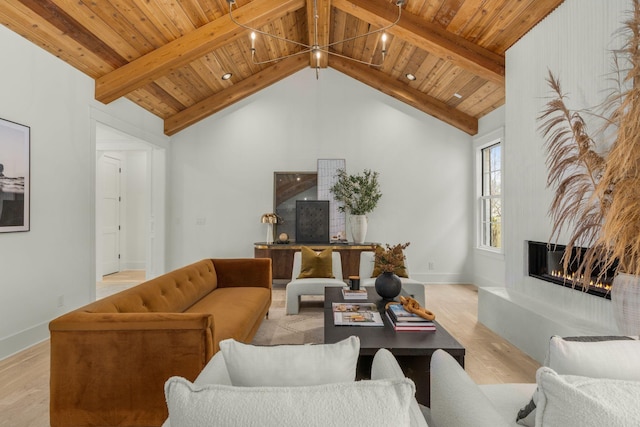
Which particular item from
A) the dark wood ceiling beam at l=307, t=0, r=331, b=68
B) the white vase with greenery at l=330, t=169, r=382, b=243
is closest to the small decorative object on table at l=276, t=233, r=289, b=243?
the white vase with greenery at l=330, t=169, r=382, b=243

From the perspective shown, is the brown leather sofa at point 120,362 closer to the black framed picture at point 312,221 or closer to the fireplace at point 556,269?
the fireplace at point 556,269

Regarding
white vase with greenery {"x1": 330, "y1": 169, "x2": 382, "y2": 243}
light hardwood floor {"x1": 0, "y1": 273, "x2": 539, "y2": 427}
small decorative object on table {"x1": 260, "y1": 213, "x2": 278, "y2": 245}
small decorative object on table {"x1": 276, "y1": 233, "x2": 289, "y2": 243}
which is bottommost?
light hardwood floor {"x1": 0, "y1": 273, "x2": 539, "y2": 427}

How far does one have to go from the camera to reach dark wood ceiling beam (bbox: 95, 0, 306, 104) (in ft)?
13.6

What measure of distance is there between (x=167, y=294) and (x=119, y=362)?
879 millimetres

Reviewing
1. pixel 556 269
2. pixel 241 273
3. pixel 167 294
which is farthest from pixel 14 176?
pixel 556 269

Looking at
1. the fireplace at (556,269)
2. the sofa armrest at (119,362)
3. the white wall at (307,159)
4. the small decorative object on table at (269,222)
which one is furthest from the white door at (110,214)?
the fireplace at (556,269)

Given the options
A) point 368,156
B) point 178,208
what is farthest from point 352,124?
point 178,208

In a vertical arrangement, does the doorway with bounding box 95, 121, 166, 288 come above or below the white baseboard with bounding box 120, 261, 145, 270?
above

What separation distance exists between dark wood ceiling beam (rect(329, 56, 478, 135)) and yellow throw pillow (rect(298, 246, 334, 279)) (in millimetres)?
3242

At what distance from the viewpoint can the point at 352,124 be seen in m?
6.45

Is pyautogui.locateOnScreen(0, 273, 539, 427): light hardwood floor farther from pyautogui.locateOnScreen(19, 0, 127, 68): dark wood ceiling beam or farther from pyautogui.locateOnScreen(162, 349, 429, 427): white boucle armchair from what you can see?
pyautogui.locateOnScreen(19, 0, 127, 68): dark wood ceiling beam

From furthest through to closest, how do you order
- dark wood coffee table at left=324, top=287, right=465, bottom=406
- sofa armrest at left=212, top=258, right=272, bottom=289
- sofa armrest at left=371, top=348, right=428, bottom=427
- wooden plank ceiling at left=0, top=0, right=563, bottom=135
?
sofa armrest at left=212, top=258, right=272, bottom=289 < wooden plank ceiling at left=0, top=0, right=563, bottom=135 < dark wood coffee table at left=324, top=287, right=465, bottom=406 < sofa armrest at left=371, top=348, right=428, bottom=427

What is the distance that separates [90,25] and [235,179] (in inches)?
128

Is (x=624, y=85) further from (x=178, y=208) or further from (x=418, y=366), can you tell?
(x=178, y=208)
